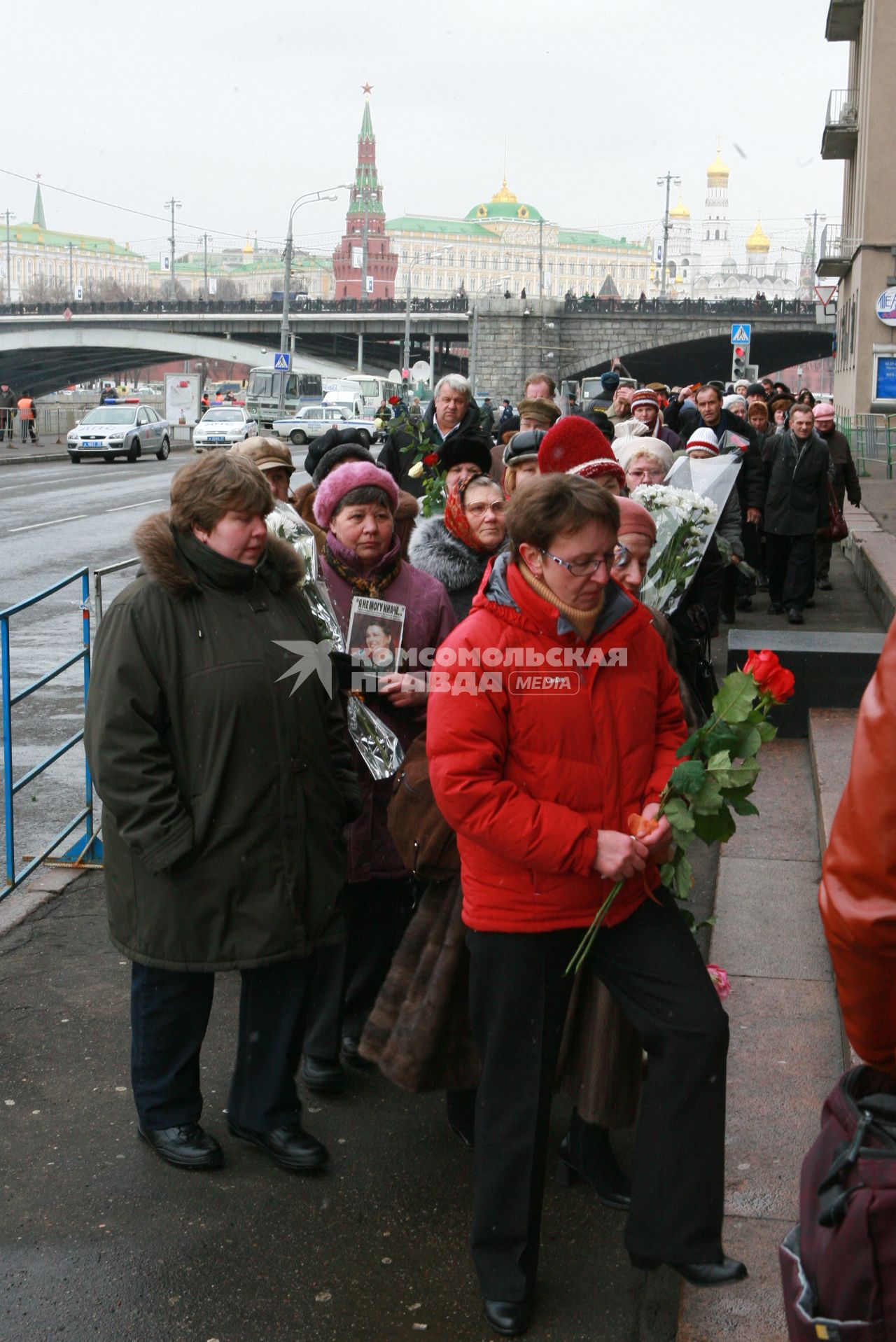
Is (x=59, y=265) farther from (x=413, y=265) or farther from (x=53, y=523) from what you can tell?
(x=53, y=523)

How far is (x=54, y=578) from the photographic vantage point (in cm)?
1458

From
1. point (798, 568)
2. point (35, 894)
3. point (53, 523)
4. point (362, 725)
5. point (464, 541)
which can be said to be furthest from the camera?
point (53, 523)

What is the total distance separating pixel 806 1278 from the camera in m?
1.87

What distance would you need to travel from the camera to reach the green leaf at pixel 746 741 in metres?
2.95

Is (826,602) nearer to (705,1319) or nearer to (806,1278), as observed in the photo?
(705,1319)

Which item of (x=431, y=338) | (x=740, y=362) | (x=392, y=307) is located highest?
(x=392, y=307)

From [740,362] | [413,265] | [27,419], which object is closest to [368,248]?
[413,265]

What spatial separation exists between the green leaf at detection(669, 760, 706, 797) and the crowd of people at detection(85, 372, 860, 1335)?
0.34ft

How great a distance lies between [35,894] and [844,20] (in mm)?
39805

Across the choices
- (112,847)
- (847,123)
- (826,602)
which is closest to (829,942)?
(112,847)

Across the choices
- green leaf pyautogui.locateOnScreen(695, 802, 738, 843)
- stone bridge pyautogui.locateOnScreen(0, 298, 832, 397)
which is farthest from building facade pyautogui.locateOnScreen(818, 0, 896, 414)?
green leaf pyautogui.locateOnScreen(695, 802, 738, 843)

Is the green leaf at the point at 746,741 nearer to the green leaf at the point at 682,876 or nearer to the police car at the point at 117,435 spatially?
the green leaf at the point at 682,876

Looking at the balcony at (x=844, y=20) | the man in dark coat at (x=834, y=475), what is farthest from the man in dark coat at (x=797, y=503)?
the balcony at (x=844, y=20)

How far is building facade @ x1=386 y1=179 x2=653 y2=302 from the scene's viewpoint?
151 metres
